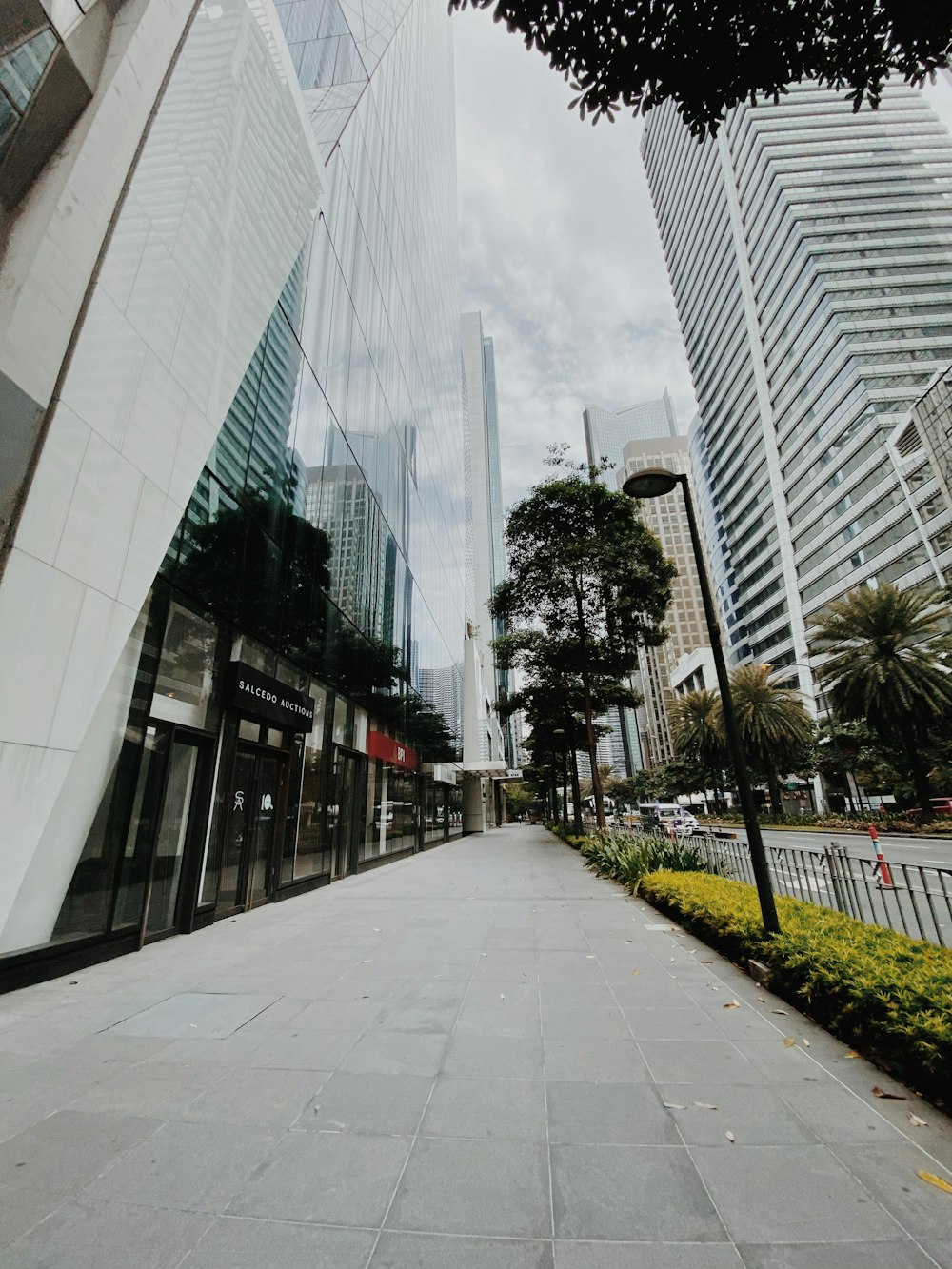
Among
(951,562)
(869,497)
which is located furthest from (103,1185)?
(869,497)

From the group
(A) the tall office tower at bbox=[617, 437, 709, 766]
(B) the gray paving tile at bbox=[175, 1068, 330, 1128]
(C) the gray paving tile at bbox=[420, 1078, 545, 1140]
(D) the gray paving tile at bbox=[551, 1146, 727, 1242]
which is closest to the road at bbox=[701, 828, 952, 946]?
(D) the gray paving tile at bbox=[551, 1146, 727, 1242]

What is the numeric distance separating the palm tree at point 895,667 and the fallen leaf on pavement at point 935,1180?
31730 millimetres

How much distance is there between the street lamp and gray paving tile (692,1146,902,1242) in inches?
127

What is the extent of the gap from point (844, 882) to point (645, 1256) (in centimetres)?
646

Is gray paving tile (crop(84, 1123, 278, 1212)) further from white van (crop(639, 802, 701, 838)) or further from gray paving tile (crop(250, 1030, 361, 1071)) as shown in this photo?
white van (crop(639, 802, 701, 838))

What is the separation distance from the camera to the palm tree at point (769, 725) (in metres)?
37.4

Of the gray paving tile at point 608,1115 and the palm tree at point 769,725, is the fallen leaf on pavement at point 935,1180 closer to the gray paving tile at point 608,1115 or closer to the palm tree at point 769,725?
the gray paving tile at point 608,1115

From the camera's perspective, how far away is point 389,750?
17688 millimetres

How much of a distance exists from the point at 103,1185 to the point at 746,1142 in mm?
3068

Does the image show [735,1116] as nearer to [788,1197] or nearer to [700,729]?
[788,1197]

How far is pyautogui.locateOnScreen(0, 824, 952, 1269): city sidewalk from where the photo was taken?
2.12 m

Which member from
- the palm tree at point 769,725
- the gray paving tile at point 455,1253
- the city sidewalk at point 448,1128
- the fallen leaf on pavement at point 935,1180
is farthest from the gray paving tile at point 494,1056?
the palm tree at point 769,725

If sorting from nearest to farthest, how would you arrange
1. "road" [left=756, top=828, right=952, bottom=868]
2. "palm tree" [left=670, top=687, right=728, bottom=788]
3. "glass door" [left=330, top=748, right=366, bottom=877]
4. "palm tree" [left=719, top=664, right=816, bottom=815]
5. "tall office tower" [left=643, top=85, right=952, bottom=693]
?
"glass door" [left=330, top=748, right=366, bottom=877]
"road" [left=756, top=828, right=952, bottom=868]
"palm tree" [left=719, top=664, right=816, bottom=815]
"palm tree" [left=670, top=687, right=728, bottom=788]
"tall office tower" [left=643, top=85, right=952, bottom=693]

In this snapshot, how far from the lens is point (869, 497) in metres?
58.8
